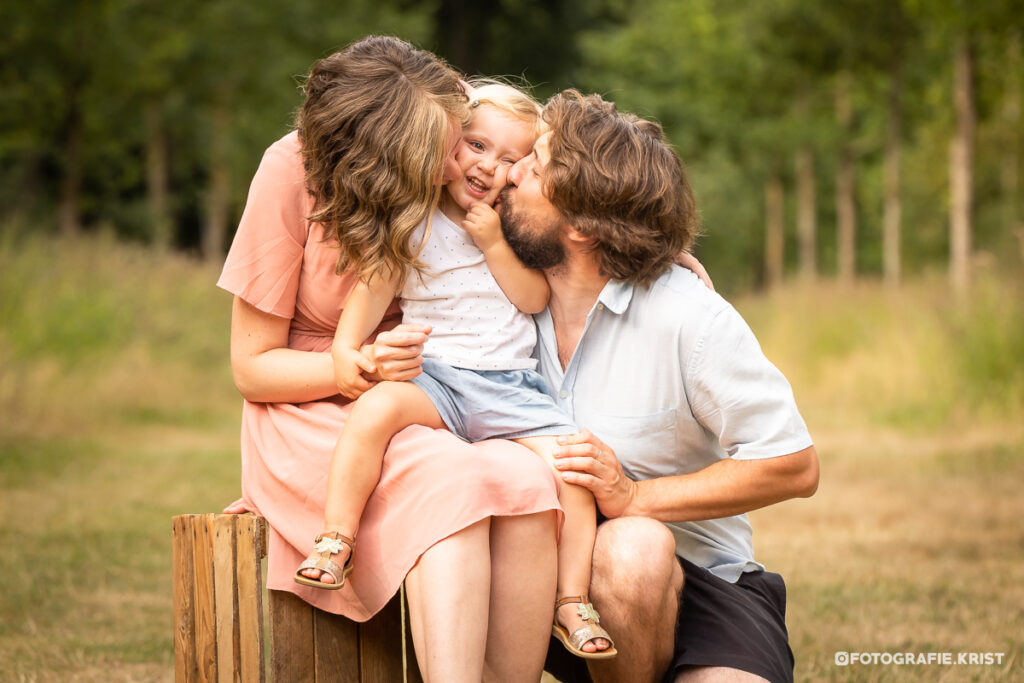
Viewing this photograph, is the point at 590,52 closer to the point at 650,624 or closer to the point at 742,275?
the point at 742,275

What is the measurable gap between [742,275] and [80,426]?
91.1ft

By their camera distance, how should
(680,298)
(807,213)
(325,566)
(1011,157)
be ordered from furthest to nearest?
1. (1011,157)
2. (807,213)
3. (680,298)
4. (325,566)

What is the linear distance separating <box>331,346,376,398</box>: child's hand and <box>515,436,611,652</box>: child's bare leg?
48 centimetres

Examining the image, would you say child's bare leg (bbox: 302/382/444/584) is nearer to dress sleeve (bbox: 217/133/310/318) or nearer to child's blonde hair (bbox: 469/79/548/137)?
dress sleeve (bbox: 217/133/310/318)

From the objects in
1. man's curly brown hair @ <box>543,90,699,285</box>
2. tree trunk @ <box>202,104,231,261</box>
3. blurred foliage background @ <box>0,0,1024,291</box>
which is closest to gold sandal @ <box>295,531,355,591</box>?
man's curly brown hair @ <box>543,90,699,285</box>

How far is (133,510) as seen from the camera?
6.79 meters

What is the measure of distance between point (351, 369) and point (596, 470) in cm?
63

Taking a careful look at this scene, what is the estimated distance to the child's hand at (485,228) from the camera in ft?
9.94

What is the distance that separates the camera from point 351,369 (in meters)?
2.71

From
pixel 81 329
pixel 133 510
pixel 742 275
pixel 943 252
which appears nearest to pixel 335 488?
pixel 133 510

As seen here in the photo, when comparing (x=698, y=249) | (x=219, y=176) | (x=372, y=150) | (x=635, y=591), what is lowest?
(x=635, y=591)

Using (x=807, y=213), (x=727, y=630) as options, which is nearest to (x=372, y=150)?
(x=727, y=630)

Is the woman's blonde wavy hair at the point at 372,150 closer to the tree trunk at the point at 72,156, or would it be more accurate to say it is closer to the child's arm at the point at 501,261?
the child's arm at the point at 501,261

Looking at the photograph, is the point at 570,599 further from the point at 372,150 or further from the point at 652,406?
the point at 372,150
